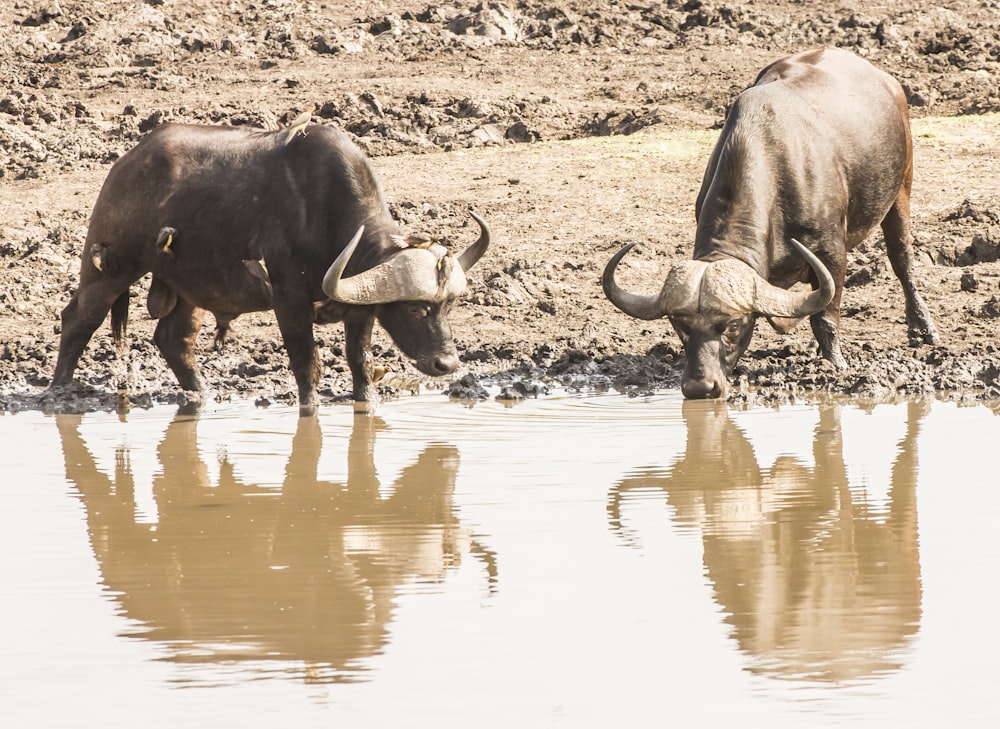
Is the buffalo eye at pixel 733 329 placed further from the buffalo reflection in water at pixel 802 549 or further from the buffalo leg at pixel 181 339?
the buffalo leg at pixel 181 339

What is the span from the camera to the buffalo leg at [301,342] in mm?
8844

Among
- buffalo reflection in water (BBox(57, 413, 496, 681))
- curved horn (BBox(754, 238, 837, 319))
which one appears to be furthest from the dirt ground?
buffalo reflection in water (BBox(57, 413, 496, 681))

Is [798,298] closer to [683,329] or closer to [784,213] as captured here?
[784,213]

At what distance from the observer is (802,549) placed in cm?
562

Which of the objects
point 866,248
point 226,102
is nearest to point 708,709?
point 866,248

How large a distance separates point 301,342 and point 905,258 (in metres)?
4.33

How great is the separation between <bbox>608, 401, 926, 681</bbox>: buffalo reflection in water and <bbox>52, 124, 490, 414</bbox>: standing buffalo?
174 centimetres

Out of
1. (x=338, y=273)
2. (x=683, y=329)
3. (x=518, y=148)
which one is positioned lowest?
(x=683, y=329)

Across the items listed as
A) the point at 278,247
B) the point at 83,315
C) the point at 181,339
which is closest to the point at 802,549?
the point at 278,247

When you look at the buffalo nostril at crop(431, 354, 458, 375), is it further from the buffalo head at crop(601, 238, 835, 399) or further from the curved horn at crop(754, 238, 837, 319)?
the curved horn at crop(754, 238, 837, 319)

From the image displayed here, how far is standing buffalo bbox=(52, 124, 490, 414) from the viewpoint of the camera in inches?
341

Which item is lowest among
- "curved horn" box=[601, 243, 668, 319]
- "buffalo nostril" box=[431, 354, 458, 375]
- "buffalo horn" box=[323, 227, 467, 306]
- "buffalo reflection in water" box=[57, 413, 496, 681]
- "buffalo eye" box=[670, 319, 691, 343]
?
"buffalo reflection in water" box=[57, 413, 496, 681]

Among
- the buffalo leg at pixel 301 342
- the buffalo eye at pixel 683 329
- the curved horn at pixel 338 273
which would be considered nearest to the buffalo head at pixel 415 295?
the curved horn at pixel 338 273

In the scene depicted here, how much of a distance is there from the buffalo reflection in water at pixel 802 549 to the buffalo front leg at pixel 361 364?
6.50 ft
